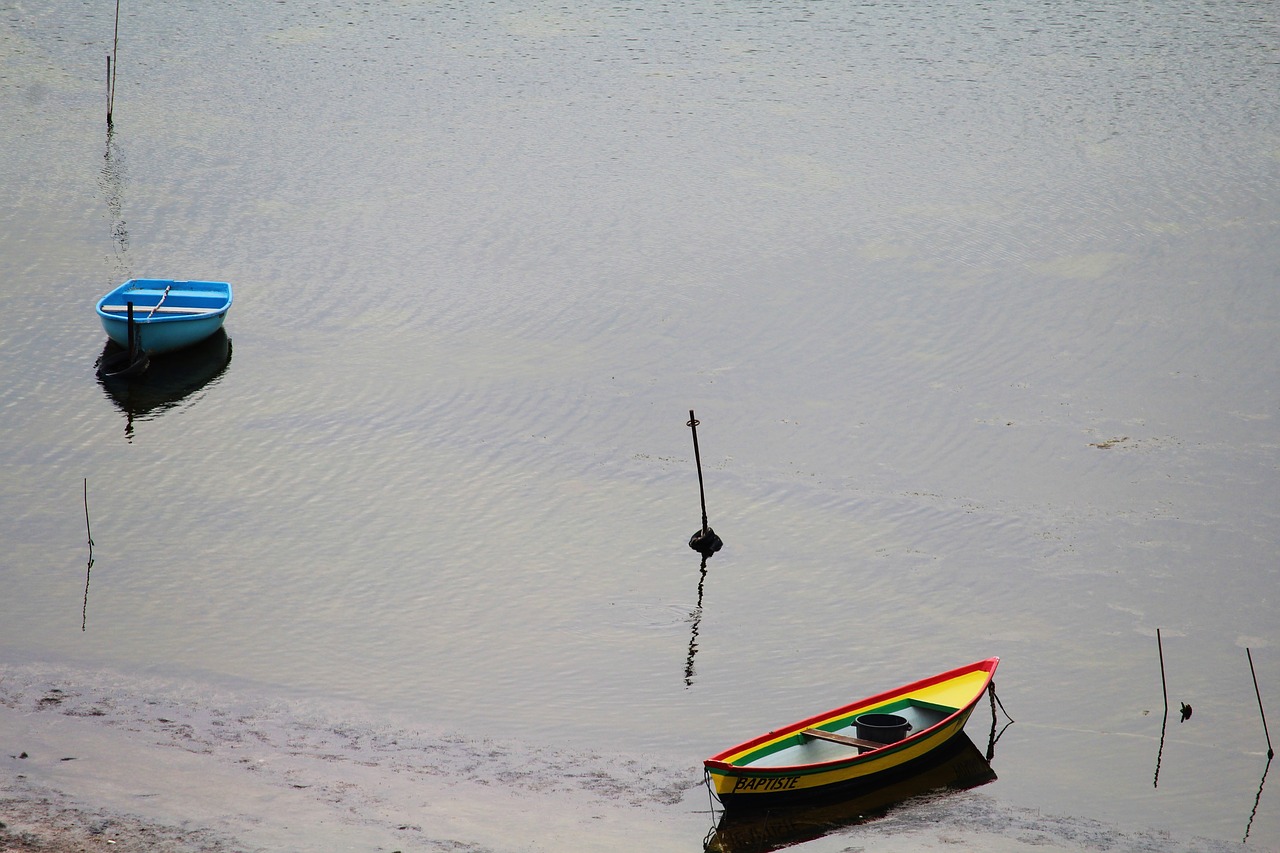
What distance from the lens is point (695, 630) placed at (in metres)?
20.7

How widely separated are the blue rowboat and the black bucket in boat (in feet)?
61.1

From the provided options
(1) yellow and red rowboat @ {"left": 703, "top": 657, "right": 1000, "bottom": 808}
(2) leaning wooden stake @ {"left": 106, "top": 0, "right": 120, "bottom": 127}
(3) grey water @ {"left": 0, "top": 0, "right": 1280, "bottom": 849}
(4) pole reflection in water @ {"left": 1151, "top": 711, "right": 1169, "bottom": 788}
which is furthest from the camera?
(2) leaning wooden stake @ {"left": 106, "top": 0, "right": 120, "bottom": 127}

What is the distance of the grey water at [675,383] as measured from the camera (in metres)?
19.7

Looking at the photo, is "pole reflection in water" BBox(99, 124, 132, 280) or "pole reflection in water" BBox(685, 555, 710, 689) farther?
"pole reflection in water" BBox(99, 124, 132, 280)

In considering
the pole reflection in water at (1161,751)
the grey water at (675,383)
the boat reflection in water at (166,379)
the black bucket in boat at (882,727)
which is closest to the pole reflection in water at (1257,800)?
the grey water at (675,383)

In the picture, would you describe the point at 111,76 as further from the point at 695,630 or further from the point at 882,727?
the point at 882,727

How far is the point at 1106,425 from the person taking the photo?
2741 cm

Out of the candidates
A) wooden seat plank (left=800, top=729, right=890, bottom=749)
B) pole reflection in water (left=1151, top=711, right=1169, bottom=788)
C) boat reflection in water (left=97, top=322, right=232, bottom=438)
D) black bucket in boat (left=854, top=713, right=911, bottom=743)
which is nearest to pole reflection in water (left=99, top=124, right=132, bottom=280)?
boat reflection in water (left=97, top=322, right=232, bottom=438)

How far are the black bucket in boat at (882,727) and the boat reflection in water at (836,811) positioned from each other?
591mm

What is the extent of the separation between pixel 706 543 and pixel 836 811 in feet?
22.1

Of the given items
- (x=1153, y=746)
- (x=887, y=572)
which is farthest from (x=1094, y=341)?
(x=1153, y=746)

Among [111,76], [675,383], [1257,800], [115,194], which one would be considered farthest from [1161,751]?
[111,76]

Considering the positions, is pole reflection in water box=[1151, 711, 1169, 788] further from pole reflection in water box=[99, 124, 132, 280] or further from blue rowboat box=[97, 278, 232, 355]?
pole reflection in water box=[99, 124, 132, 280]

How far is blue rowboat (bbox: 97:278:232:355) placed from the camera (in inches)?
1159
